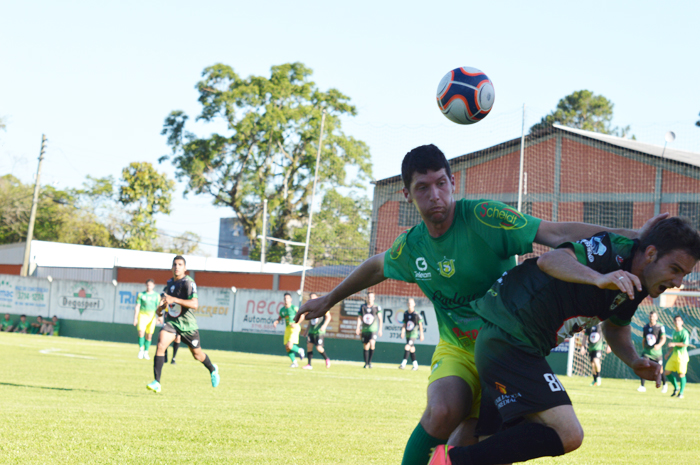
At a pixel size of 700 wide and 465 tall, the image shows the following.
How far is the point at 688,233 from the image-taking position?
139 inches

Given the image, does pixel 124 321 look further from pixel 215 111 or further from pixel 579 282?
pixel 579 282

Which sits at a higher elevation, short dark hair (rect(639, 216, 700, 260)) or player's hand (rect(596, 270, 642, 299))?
short dark hair (rect(639, 216, 700, 260))

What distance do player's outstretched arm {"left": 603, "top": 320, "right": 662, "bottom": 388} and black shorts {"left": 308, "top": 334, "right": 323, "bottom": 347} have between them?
17991 millimetres

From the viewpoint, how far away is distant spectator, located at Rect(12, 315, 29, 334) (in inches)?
1364

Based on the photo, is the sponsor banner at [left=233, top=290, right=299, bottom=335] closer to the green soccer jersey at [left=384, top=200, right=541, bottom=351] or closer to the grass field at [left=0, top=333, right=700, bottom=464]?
the grass field at [left=0, top=333, right=700, bottom=464]

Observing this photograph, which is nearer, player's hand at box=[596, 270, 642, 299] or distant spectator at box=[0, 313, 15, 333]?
player's hand at box=[596, 270, 642, 299]

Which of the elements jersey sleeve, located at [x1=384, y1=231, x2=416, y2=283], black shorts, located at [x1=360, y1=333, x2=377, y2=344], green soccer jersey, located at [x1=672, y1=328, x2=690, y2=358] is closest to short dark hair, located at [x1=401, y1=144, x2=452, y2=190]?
jersey sleeve, located at [x1=384, y1=231, x2=416, y2=283]

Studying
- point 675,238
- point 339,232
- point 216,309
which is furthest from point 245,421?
point 339,232

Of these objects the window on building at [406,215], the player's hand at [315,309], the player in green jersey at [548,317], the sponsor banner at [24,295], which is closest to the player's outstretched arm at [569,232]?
the player in green jersey at [548,317]

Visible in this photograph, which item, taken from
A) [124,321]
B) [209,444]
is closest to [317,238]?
[124,321]

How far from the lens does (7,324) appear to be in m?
35.3

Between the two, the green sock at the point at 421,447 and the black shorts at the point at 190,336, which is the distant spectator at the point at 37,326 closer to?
the black shorts at the point at 190,336

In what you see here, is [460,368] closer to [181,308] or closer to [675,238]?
[675,238]

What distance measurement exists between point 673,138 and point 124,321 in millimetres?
22356
